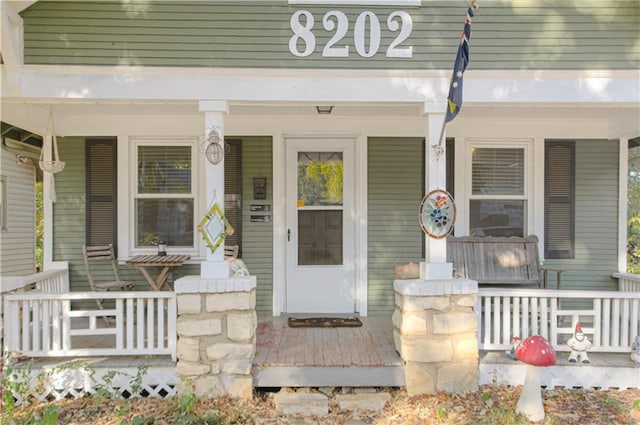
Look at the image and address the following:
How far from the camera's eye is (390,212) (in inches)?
192

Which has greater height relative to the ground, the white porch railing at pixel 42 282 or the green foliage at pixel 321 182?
the green foliage at pixel 321 182

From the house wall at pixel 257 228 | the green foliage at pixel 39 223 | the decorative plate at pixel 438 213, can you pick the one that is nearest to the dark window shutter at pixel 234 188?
the house wall at pixel 257 228

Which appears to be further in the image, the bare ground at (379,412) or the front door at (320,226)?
the front door at (320,226)

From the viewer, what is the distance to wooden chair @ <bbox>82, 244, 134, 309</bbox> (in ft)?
14.9

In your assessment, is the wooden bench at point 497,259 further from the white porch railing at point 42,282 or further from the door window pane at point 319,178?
the white porch railing at point 42,282

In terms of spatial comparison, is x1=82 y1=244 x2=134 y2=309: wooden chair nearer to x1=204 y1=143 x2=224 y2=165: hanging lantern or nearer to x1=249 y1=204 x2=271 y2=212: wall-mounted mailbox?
x1=249 y1=204 x2=271 y2=212: wall-mounted mailbox

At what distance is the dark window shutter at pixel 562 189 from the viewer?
Answer: 4887 mm

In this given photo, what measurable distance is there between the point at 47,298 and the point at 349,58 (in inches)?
125

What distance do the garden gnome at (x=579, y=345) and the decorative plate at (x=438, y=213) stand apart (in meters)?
1.38

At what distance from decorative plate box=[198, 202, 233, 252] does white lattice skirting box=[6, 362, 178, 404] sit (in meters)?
1.08

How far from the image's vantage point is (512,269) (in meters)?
4.55

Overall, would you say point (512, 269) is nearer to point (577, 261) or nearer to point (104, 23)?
point (577, 261)

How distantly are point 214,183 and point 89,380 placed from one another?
6.17 ft

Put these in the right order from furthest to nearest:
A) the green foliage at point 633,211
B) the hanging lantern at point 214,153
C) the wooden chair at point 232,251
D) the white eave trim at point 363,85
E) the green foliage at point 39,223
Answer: the green foliage at point 633,211 < the green foliage at point 39,223 < the wooden chair at point 232,251 < the white eave trim at point 363,85 < the hanging lantern at point 214,153
